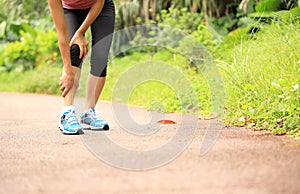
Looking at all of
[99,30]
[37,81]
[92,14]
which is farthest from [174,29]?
[92,14]

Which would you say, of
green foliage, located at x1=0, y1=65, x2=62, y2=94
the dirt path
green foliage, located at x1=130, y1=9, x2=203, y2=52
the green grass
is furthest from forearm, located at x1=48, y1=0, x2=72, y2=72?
green foliage, located at x1=0, y1=65, x2=62, y2=94

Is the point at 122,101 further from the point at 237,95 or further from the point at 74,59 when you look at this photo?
the point at 74,59

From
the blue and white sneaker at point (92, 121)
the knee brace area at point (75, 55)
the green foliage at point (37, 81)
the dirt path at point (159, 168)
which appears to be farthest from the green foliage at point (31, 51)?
the dirt path at point (159, 168)

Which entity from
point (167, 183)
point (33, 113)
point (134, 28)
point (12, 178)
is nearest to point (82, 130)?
point (12, 178)

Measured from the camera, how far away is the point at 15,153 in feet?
12.2

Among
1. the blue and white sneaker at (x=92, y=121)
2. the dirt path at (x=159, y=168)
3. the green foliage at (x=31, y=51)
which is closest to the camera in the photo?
the dirt path at (x=159, y=168)

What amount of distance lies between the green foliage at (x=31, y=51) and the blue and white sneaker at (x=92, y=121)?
314 inches

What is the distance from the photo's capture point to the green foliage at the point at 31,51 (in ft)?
42.2

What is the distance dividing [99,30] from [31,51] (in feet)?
29.6

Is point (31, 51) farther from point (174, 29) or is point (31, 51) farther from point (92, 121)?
point (92, 121)

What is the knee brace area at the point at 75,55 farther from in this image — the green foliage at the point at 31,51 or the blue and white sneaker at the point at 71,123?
the green foliage at the point at 31,51

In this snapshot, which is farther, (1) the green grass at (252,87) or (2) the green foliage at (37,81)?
(2) the green foliage at (37,81)

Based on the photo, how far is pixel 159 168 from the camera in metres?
2.99

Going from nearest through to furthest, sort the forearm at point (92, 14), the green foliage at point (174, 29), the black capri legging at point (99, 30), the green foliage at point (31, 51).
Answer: the forearm at point (92, 14), the black capri legging at point (99, 30), the green foliage at point (174, 29), the green foliage at point (31, 51)
